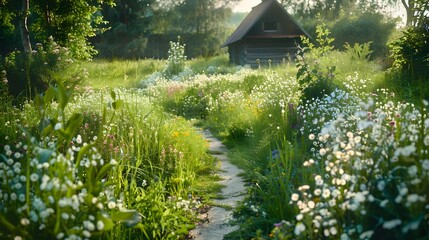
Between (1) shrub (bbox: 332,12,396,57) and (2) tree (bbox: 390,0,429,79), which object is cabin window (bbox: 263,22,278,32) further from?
(2) tree (bbox: 390,0,429,79)

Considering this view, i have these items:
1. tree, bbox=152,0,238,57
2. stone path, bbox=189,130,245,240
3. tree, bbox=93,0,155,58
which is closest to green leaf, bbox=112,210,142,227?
stone path, bbox=189,130,245,240

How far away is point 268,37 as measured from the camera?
28172mm

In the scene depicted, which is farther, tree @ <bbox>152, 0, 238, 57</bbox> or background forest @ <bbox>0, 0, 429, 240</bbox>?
tree @ <bbox>152, 0, 238, 57</bbox>

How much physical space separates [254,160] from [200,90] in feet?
26.5

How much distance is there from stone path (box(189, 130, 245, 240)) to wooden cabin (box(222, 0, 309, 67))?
22.0 m

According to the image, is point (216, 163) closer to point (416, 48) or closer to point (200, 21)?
point (416, 48)

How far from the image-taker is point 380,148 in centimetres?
277

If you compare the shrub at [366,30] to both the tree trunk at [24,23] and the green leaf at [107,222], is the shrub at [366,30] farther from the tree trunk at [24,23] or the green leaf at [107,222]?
the green leaf at [107,222]

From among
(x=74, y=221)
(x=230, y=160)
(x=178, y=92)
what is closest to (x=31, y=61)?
(x=178, y=92)

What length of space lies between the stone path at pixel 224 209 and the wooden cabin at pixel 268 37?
22.0m

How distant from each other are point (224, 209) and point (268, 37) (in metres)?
24.6

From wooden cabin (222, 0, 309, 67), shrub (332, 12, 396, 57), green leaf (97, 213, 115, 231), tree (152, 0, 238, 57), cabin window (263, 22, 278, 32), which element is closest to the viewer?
green leaf (97, 213, 115, 231)

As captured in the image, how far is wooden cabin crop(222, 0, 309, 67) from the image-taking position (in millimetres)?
28391

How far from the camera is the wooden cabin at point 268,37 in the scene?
28391 mm
